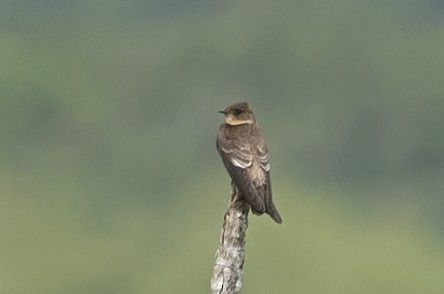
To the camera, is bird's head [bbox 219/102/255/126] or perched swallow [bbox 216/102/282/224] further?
bird's head [bbox 219/102/255/126]

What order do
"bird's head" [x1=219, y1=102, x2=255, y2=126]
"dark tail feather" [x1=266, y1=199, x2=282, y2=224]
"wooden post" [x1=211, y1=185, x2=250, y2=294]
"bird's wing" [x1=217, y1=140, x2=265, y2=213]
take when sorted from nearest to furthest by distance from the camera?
"wooden post" [x1=211, y1=185, x2=250, y2=294] → "bird's wing" [x1=217, y1=140, x2=265, y2=213] → "dark tail feather" [x1=266, y1=199, x2=282, y2=224] → "bird's head" [x1=219, y1=102, x2=255, y2=126]

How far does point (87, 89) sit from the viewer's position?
164 ft

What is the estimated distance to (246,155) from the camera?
7.90 metres

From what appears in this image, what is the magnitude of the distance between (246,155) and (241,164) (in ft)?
0.24

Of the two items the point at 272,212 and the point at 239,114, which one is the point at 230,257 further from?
the point at 239,114

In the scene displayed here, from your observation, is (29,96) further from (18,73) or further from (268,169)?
(268,169)

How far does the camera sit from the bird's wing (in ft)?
23.7

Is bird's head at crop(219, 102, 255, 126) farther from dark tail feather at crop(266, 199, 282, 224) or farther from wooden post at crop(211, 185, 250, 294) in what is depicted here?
wooden post at crop(211, 185, 250, 294)

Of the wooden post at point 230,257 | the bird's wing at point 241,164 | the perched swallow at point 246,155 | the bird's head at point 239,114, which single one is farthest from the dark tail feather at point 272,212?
the wooden post at point 230,257

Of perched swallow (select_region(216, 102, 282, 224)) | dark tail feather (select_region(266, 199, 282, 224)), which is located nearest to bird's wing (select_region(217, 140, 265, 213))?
perched swallow (select_region(216, 102, 282, 224))

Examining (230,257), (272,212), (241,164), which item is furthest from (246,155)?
(230,257)

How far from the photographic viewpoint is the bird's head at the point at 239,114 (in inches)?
326

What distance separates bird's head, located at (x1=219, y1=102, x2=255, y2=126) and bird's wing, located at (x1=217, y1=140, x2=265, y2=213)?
0.19 m

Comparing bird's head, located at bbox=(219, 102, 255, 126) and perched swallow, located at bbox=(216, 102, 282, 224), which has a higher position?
bird's head, located at bbox=(219, 102, 255, 126)
